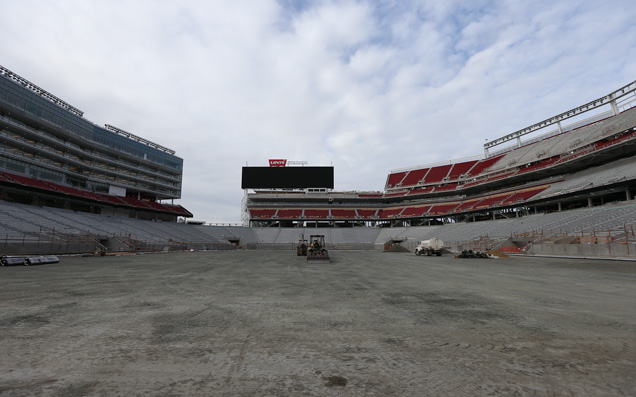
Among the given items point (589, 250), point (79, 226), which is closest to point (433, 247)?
point (589, 250)

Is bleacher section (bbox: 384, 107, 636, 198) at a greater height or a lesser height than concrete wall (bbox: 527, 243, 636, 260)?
greater

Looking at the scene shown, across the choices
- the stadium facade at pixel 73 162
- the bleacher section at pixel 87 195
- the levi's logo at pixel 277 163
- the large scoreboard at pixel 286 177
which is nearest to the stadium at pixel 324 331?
the bleacher section at pixel 87 195

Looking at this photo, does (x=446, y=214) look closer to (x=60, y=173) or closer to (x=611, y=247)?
(x=611, y=247)

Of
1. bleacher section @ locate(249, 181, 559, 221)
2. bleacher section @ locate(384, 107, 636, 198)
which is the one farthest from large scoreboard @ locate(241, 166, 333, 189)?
bleacher section @ locate(384, 107, 636, 198)

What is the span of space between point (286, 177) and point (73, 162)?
4060 centimetres

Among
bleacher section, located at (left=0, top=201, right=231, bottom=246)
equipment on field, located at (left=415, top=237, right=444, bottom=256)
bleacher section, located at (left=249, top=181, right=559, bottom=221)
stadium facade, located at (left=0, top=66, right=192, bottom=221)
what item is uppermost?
stadium facade, located at (left=0, top=66, right=192, bottom=221)

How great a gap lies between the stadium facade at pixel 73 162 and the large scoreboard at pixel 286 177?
17.9 m

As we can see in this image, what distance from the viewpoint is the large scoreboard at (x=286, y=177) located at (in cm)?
6769

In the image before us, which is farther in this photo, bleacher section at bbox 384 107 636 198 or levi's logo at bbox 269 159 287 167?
levi's logo at bbox 269 159 287 167

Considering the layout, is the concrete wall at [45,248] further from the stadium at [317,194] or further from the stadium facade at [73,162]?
the stadium facade at [73,162]

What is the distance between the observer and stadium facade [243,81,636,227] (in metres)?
35.4

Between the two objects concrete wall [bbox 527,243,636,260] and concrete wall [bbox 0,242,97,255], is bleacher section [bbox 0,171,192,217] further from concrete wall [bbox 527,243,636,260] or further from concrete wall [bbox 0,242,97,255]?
concrete wall [bbox 527,243,636,260]

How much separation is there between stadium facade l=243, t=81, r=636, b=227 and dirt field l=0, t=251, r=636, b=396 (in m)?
36.1

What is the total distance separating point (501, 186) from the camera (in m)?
54.8
